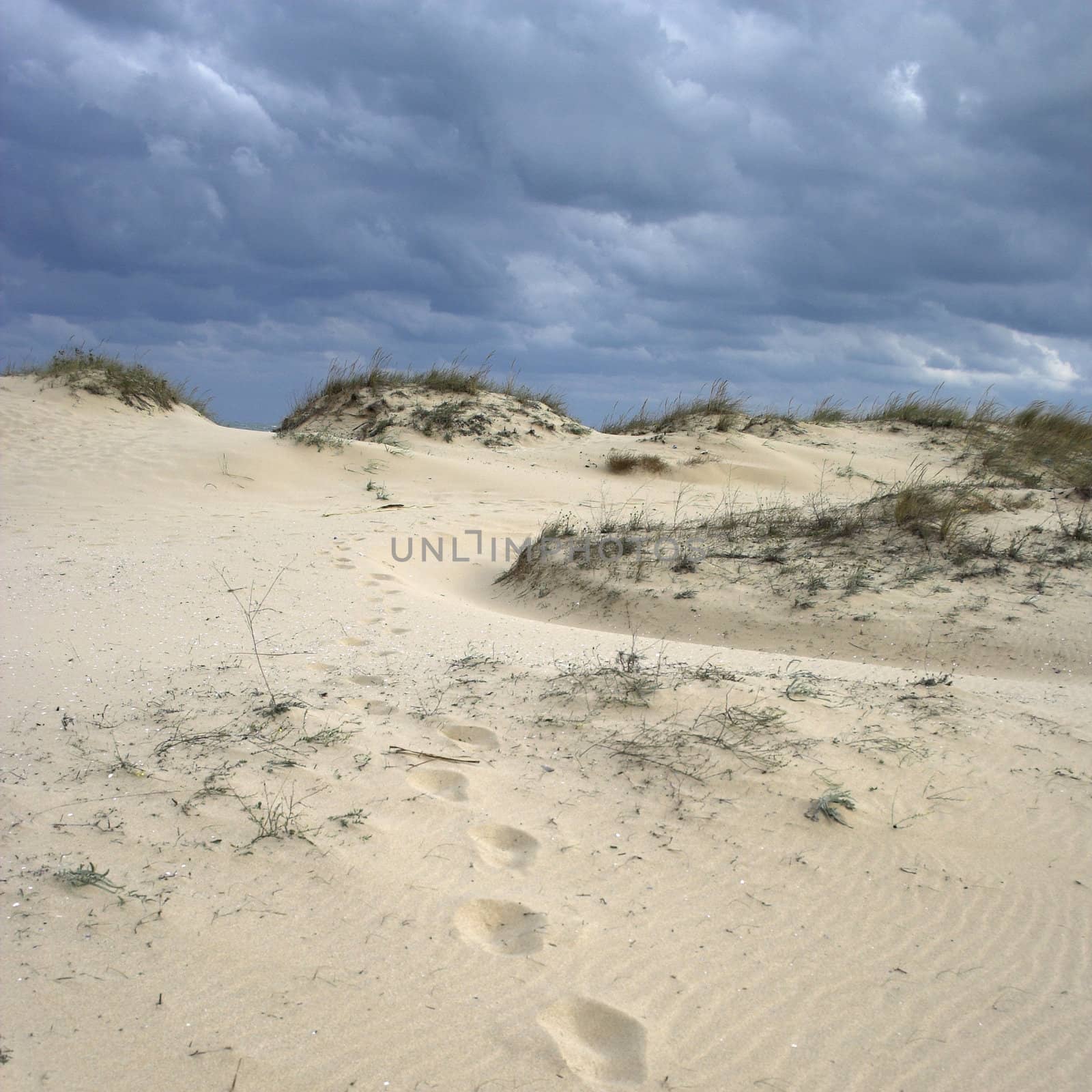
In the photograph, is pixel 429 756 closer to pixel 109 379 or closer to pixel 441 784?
pixel 441 784

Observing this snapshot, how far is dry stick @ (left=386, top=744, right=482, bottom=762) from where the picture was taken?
3.28 meters

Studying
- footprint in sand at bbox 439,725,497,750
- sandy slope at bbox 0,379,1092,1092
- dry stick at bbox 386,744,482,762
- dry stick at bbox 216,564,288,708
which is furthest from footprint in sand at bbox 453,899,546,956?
dry stick at bbox 216,564,288,708

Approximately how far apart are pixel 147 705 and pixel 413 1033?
7.49ft

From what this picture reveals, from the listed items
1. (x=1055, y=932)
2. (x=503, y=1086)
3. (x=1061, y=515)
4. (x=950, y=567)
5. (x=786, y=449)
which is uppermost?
(x=786, y=449)

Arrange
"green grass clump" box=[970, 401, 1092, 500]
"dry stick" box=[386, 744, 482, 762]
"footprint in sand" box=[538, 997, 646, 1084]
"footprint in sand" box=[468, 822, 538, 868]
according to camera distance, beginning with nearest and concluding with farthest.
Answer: "footprint in sand" box=[538, 997, 646, 1084] < "footprint in sand" box=[468, 822, 538, 868] < "dry stick" box=[386, 744, 482, 762] < "green grass clump" box=[970, 401, 1092, 500]

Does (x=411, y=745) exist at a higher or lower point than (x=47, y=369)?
lower

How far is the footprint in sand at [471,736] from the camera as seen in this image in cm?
343

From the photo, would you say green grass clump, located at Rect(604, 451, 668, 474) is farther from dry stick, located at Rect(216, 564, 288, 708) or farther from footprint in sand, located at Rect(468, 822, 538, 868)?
footprint in sand, located at Rect(468, 822, 538, 868)

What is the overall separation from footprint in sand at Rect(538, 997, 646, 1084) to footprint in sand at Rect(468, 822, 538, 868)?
1.99 feet

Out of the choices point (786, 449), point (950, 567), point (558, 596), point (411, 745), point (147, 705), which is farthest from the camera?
point (786, 449)

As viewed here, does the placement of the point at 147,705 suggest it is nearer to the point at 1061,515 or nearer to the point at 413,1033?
the point at 413,1033

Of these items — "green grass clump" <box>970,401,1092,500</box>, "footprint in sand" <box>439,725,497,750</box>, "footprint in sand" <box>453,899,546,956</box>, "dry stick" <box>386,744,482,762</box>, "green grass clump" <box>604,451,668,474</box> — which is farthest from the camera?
"green grass clump" <box>604,451,668,474</box>

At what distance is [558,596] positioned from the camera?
664 centimetres

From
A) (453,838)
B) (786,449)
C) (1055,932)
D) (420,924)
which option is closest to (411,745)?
(453,838)
